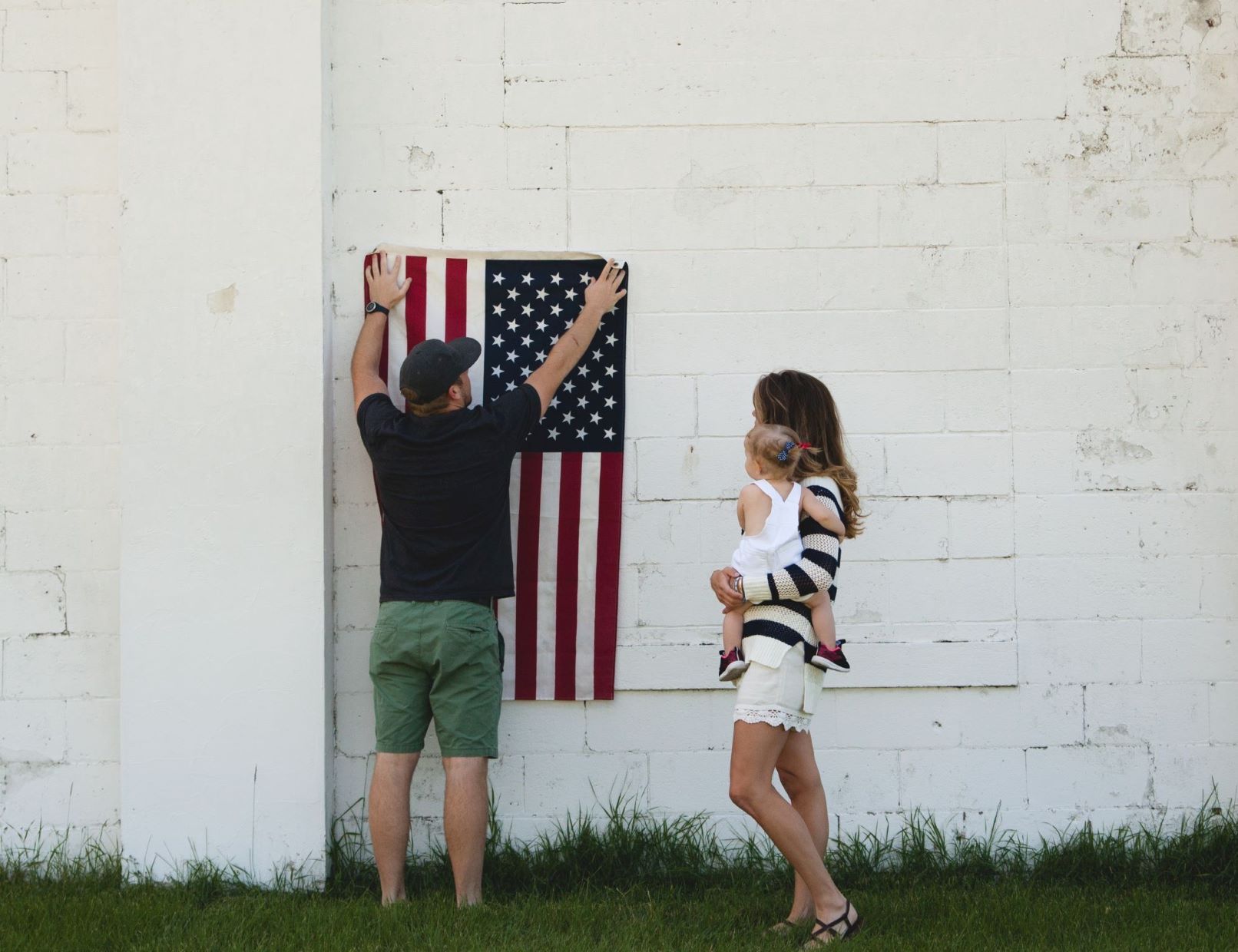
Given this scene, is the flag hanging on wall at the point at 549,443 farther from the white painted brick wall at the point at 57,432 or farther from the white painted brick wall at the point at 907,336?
the white painted brick wall at the point at 57,432

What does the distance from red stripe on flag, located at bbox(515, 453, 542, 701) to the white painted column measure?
825 mm

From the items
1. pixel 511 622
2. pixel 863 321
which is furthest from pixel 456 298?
pixel 863 321

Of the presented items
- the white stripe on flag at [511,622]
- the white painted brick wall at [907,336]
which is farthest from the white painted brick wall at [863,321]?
the white stripe on flag at [511,622]

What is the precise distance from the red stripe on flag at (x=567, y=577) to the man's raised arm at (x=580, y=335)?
32 cm

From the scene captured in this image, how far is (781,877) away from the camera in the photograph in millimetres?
5109

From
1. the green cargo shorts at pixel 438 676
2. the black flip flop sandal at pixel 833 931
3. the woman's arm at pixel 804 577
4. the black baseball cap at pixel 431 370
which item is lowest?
the black flip flop sandal at pixel 833 931

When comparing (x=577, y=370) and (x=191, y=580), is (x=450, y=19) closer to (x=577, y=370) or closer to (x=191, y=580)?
(x=577, y=370)

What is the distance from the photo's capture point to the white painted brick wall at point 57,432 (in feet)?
17.3

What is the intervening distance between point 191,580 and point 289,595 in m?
0.40

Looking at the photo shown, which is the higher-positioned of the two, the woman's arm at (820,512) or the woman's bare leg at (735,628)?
the woman's arm at (820,512)

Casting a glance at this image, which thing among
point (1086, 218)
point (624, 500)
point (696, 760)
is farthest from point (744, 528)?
point (1086, 218)

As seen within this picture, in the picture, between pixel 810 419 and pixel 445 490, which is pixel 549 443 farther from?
pixel 810 419

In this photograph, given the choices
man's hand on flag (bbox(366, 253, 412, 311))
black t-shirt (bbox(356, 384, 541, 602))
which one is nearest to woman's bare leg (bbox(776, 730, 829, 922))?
black t-shirt (bbox(356, 384, 541, 602))

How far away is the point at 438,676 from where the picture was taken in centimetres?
482
